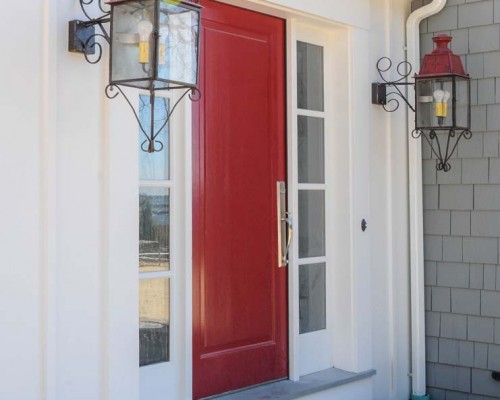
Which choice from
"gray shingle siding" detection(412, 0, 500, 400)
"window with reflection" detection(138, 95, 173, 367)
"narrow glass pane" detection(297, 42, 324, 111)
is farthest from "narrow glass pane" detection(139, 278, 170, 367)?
"gray shingle siding" detection(412, 0, 500, 400)

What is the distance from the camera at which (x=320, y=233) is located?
13.2 feet

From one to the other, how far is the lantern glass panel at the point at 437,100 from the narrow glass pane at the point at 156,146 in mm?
1551

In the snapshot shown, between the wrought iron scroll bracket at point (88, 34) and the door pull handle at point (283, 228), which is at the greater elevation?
the wrought iron scroll bracket at point (88, 34)

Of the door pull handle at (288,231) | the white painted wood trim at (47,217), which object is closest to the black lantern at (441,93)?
the door pull handle at (288,231)

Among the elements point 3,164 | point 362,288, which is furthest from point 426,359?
point 3,164

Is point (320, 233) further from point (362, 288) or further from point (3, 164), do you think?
point (3, 164)

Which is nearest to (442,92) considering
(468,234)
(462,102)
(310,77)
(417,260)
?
(462,102)

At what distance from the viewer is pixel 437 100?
3.99 meters

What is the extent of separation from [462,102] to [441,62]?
246 millimetres

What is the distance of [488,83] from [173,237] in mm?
2050

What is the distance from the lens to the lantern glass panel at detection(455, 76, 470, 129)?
4.00 meters

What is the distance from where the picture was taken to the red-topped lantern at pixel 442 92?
3.95 meters

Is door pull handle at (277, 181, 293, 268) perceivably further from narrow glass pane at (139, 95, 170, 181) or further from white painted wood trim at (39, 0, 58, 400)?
white painted wood trim at (39, 0, 58, 400)

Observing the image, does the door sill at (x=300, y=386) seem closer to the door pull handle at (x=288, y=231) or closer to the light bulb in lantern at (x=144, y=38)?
the door pull handle at (x=288, y=231)
